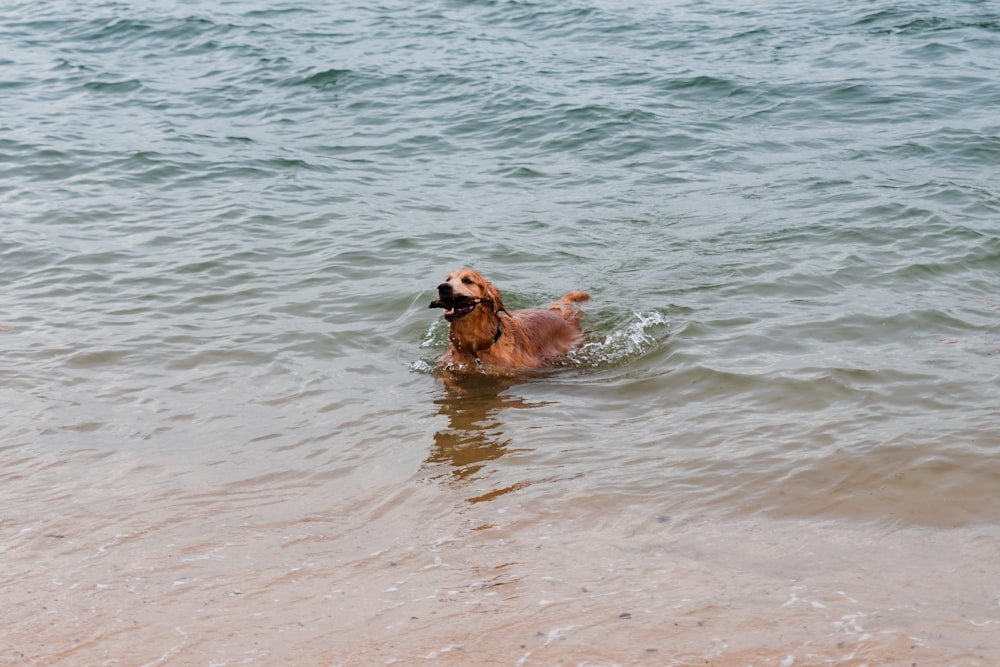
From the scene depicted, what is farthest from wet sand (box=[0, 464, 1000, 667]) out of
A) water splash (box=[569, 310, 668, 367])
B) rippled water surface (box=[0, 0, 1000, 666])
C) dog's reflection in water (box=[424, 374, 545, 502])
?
water splash (box=[569, 310, 668, 367])

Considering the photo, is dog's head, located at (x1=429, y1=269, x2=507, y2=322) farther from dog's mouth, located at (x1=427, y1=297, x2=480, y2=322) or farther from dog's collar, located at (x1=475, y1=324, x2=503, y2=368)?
dog's collar, located at (x1=475, y1=324, x2=503, y2=368)

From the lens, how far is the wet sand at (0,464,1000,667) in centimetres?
392

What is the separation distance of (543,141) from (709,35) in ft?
22.2

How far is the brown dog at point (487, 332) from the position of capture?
716 cm

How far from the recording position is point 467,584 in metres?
4.46

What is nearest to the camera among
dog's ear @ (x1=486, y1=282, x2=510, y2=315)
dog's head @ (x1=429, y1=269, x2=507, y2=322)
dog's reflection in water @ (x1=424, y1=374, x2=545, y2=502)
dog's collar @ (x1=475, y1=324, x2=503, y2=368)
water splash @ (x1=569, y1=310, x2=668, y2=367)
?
dog's reflection in water @ (x1=424, y1=374, x2=545, y2=502)

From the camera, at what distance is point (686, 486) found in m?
5.42

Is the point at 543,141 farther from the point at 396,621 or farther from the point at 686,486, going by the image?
the point at 396,621

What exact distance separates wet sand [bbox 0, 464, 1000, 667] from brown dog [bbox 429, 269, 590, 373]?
200 cm

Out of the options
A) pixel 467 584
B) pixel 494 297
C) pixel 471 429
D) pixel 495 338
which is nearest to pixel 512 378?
pixel 495 338

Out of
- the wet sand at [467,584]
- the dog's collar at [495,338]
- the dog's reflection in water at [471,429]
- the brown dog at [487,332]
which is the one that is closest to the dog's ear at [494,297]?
the brown dog at [487,332]

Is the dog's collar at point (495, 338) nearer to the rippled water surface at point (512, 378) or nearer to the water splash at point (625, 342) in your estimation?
the rippled water surface at point (512, 378)

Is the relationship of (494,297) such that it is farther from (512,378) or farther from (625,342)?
(625,342)

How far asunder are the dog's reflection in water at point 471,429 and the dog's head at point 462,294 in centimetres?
50
